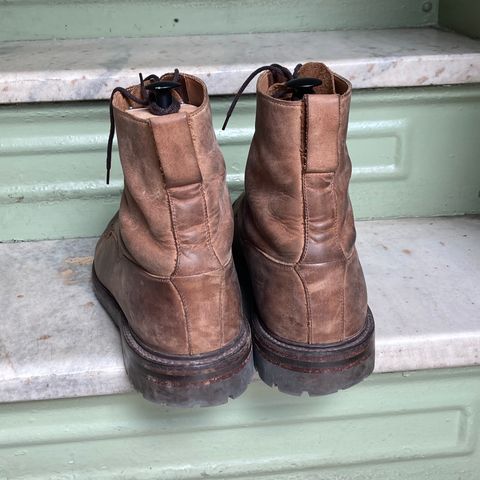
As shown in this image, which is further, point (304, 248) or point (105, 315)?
point (105, 315)

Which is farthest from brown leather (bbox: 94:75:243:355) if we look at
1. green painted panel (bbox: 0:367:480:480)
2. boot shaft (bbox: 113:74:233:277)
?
green painted panel (bbox: 0:367:480:480)

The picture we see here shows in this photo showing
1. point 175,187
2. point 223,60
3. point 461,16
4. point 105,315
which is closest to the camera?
point 175,187

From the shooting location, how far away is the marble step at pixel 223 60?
980 mm

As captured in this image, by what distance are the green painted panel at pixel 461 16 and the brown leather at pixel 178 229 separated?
0.67 meters

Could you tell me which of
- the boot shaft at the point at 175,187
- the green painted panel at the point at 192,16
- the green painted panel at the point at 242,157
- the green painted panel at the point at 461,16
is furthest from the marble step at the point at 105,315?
the green painted panel at the point at 192,16

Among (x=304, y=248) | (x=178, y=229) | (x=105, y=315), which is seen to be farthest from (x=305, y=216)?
(x=105, y=315)

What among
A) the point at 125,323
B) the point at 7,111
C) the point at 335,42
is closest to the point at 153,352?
the point at 125,323

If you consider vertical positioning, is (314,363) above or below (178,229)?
below

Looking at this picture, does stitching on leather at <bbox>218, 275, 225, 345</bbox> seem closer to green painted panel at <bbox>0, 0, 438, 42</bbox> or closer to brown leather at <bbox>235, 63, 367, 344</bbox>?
brown leather at <bbox>235, 63, 367, 344</bbox>

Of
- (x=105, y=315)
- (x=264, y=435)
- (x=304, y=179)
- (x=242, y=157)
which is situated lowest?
(x=264, y=435)

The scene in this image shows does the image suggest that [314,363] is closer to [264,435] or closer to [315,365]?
[315,365]

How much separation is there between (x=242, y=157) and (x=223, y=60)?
0.16m

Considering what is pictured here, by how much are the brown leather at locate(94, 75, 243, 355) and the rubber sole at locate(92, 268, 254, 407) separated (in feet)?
0.04

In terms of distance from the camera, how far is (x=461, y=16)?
125cm
